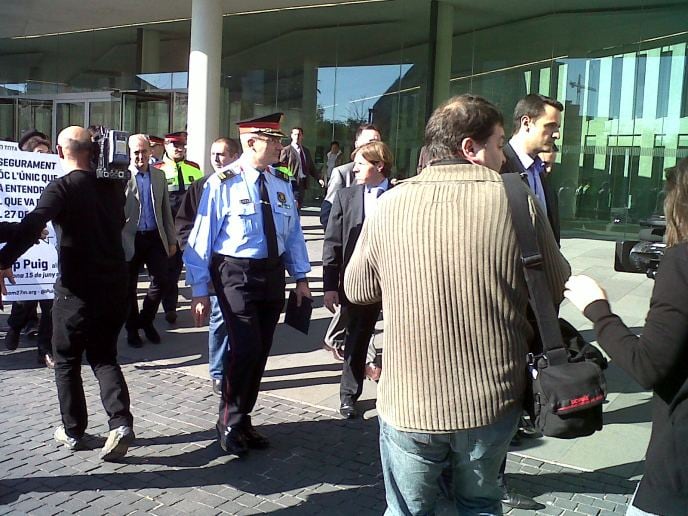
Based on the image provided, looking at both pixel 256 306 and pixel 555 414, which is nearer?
pixel 555 414

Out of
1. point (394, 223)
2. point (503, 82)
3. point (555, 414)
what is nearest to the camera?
point (555, 414)

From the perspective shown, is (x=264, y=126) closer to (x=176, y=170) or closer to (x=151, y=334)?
(x=151, y=334)

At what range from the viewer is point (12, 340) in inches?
256

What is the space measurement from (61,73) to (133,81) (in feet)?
12.1

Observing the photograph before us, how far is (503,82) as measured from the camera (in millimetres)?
16984

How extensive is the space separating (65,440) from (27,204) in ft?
7.77

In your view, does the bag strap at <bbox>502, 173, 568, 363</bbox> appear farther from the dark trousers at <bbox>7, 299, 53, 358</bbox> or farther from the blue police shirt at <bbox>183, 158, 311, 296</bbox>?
the dark trousers at <bbox>7, 299, 53, 358</bbox>

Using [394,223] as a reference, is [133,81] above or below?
above

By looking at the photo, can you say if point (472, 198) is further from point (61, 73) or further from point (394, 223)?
point (61, 73)

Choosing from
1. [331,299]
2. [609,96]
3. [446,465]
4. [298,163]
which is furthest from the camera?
[609,96]

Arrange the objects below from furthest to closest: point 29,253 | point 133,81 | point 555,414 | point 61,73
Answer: point 61,73 < point 133,81 < point 29,253 < point 555,414

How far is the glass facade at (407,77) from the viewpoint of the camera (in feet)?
48.6

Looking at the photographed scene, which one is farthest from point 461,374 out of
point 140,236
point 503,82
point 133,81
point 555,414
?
point 133,81

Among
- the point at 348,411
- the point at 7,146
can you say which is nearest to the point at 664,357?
the point at 348,411
